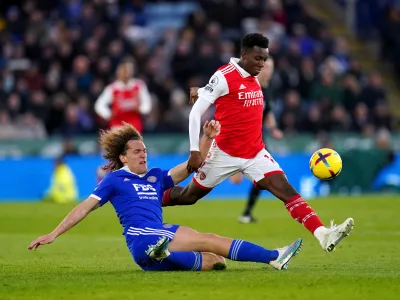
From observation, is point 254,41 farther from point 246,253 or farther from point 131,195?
point 246,253

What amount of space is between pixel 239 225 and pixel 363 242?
3291 millimetres

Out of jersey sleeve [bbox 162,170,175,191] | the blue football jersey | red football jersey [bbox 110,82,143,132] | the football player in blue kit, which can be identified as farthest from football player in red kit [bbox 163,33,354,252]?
red football jersey [bbox 110,82,143,132]

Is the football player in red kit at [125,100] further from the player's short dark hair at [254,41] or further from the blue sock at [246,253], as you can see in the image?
the blue sock at [246,253]

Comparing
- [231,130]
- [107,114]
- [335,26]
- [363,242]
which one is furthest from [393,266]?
[335,26]

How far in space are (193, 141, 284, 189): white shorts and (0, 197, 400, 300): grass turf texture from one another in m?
0.94

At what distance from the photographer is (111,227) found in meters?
16.4

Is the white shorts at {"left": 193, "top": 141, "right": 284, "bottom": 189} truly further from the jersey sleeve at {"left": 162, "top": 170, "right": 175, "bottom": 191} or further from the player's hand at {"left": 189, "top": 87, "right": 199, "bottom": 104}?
the jersey sleeve at {"left": 162, "top": 170, "right": 175, "bottom": 191}

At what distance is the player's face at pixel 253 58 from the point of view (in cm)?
1075

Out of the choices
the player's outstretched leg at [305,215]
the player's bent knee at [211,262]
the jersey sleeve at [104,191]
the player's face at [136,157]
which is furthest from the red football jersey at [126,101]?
the player's bent knee at [211,262]

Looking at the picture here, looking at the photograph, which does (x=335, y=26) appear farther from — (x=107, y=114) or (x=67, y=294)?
(x=67, y=294)

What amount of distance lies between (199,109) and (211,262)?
5.44 ft

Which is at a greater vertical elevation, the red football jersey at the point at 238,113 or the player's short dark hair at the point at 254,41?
the player's short dark hair at the point at 254,41

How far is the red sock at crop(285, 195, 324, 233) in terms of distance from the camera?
10141 millimetres

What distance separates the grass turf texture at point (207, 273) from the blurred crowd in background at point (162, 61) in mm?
6579
